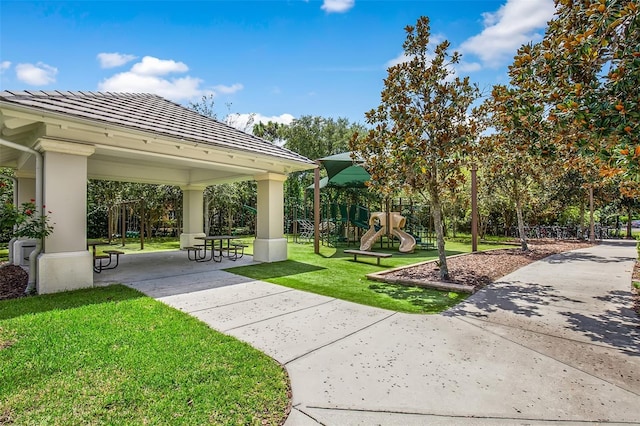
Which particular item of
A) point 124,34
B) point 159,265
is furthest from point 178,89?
point 159,265

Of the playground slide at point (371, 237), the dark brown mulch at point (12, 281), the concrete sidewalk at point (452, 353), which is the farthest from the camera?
the playground slide at point (371, 237)

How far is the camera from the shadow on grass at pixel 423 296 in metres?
5.57

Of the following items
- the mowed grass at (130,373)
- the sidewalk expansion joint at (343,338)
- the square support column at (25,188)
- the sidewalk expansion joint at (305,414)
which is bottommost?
the sidewalk expansion joint at (305,414)

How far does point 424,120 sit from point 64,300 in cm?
784

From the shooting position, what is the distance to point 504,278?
790cm

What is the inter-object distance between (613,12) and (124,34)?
1133 centimetres

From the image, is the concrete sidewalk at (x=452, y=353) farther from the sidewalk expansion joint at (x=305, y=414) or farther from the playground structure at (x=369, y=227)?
the playground structure at (x=369, y=227)

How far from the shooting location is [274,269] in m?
9.16

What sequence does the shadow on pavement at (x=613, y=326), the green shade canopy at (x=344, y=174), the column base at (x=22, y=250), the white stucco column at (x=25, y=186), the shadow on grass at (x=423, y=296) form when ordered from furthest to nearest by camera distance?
the green shade canopy at (x=344, y=174)
the white stucco column at (x=25, y=186)
the column base at (x=22, y=250)
the shadow on grass at (x=423, y=296)
the shadow on pavement at (x=613, y=326)

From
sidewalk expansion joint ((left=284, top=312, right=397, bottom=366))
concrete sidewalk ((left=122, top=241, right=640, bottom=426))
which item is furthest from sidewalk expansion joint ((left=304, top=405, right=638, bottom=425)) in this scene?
sidewalk expansion joint ((left=284, top=312, right=397, bottom=366))

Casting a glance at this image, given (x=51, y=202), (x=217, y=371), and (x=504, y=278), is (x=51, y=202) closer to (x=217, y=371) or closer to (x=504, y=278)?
(x=217, y=371)

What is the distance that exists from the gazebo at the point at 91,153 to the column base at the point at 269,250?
33mm

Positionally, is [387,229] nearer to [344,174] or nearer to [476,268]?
[344,174]

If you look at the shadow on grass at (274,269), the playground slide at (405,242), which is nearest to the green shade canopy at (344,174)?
the playground slide at (405,242)
